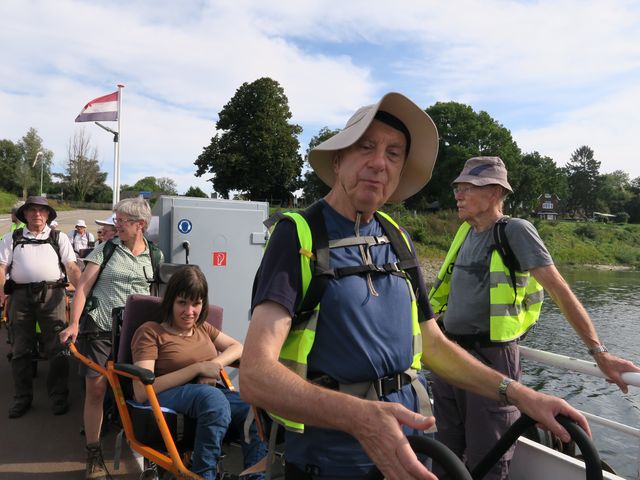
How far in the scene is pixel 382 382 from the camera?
1.53 m

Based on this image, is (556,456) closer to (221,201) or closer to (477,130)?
(221,201)

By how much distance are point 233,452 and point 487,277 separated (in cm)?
263

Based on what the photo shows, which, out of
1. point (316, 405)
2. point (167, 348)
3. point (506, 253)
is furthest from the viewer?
point (167, 348)

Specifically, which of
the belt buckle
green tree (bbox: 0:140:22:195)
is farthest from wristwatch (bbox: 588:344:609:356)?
green tree (bbox: 0:140:22:195)

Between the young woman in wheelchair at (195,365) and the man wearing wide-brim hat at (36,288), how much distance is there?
7.85ft

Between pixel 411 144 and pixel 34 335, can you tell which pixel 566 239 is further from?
pixel 411 144

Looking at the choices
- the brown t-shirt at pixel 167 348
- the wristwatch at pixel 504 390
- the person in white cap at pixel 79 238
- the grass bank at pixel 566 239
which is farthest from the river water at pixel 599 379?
the grass bank at pixel 566 239

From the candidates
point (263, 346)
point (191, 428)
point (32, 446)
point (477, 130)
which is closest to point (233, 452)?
point (191, 428)

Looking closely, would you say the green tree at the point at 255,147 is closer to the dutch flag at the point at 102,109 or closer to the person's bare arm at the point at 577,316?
the dutch flag at the point at 102,109

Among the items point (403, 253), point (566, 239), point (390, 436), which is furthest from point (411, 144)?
point (566, 239)

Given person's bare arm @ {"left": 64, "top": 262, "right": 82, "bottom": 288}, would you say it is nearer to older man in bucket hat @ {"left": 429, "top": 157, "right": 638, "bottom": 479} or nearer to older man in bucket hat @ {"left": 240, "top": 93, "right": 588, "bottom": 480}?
older man in bucket hat @ {"left": 429, "top": 157, "right": 638, "bottom": 479}

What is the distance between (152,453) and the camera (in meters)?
3.11

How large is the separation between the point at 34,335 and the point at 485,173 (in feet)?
16.1

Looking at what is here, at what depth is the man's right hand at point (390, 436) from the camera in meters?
1.10
